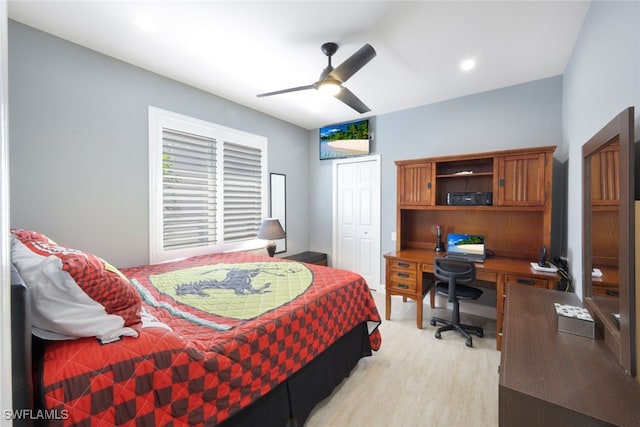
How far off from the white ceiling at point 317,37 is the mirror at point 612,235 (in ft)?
4.14

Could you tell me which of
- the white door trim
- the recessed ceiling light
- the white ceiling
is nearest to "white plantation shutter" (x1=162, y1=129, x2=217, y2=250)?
the white ceiling

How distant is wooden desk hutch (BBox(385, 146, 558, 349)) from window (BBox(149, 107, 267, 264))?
2062 millimetres

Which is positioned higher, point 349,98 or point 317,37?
point 317,37

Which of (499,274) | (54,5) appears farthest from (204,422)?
(54,5)

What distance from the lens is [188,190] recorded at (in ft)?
10.3

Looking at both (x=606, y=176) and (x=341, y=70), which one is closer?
(x=606, y=176)

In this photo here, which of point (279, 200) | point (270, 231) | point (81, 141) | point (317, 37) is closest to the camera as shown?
point (317, 37)

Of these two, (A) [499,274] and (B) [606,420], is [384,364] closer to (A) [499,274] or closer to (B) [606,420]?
(A) [499,274]

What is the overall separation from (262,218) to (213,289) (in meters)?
2.09

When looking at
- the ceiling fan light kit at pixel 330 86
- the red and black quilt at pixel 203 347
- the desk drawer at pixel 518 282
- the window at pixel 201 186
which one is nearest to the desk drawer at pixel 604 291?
the desk drawer at pixel 518 282

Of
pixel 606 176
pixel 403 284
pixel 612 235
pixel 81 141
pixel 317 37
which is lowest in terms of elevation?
pixel 403 284

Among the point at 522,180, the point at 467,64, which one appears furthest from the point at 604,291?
the point at 467,64

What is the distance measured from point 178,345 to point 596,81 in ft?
9.23

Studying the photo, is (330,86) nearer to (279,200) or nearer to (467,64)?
(467,64)
